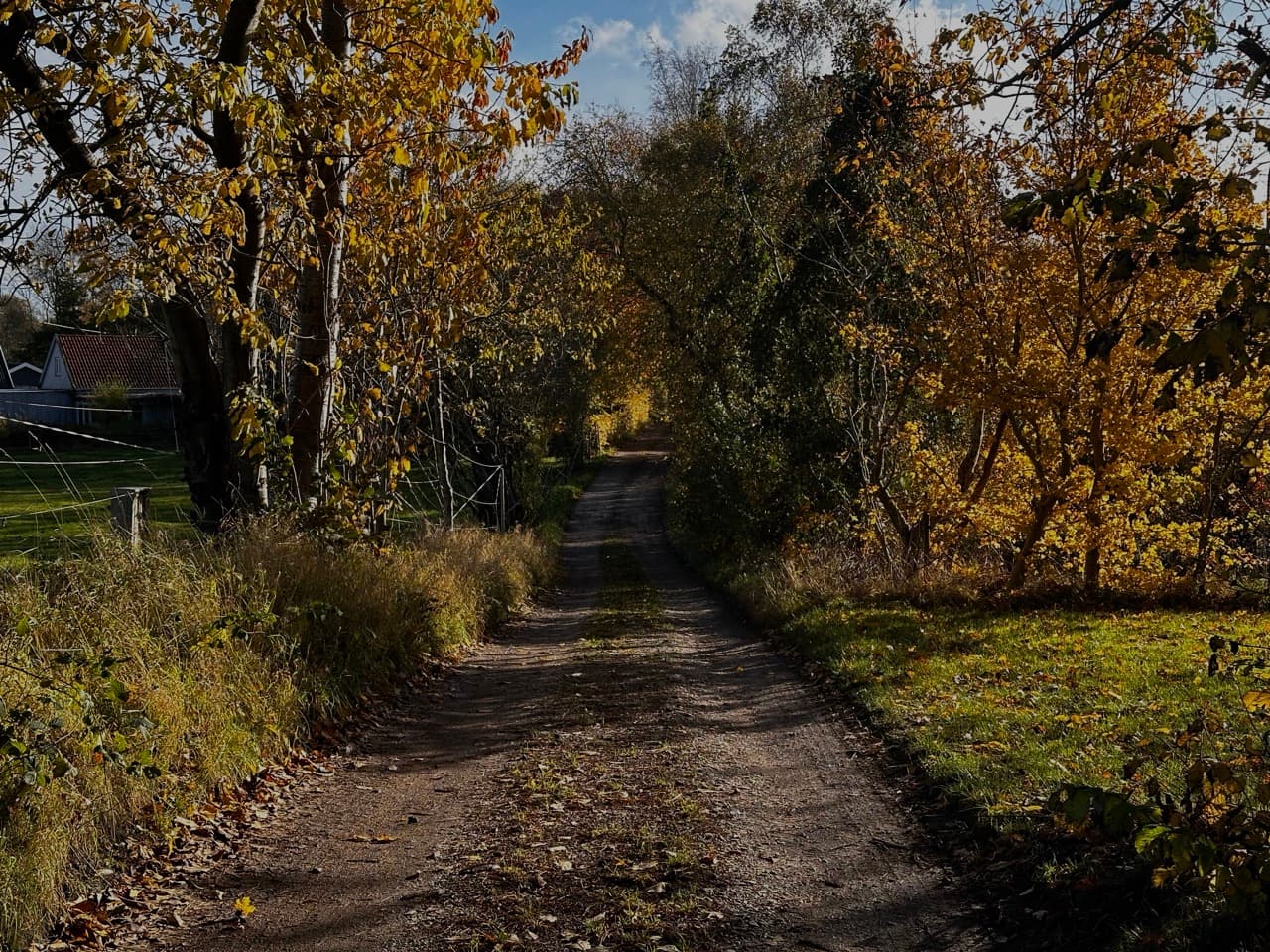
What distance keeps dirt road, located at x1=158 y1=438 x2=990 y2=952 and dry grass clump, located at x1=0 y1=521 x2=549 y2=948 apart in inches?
21.4

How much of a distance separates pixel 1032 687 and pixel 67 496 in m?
12.6

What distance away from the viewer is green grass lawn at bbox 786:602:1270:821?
238 inches

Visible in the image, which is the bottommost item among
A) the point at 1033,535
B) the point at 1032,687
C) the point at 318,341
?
the point at 1032,687

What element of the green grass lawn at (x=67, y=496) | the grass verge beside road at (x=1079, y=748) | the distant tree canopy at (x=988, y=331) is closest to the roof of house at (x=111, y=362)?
the green grass lawn at (x=67, y=496)

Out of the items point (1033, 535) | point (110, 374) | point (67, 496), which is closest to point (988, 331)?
point (1033, 535)

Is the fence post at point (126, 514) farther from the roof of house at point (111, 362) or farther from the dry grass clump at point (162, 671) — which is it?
the roof of house at point (111, 362)

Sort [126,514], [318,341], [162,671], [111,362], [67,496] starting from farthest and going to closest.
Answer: [111,362] < [67,496] < [318,341] < [126,514] < [162,671]

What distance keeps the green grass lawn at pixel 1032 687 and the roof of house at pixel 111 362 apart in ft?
132

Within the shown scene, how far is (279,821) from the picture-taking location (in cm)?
584

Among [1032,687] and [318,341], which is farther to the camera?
[318,341]

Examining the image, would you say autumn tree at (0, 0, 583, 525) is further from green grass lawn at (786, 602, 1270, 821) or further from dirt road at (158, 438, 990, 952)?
green grass lawn at (786, 602, 1270, 821)

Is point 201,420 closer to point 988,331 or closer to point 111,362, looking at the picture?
point 988,331

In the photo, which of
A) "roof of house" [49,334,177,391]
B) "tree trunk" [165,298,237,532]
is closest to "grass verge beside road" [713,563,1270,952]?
"tree trunk" [165,298,237,532]

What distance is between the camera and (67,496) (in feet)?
44.9
